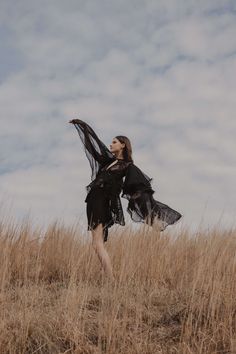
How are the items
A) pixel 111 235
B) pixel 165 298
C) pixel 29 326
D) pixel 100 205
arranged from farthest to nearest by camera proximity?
pixel 111 235, pixel 100 205, pixel 165 298, pixel 29 326

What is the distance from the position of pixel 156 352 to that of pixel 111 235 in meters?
4.06

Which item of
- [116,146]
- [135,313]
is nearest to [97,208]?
[116,146]

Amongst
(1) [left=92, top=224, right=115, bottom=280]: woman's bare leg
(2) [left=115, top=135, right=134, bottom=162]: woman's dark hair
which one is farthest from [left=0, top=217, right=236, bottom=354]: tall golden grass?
(2) [left=115, top=135, right=134, bottom=162]: woman's dark hair

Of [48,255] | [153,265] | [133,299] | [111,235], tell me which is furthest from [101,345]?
[111,235]

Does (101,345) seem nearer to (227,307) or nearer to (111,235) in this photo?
(227,307)

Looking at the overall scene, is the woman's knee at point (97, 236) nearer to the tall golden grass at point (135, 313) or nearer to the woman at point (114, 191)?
the woman at point (114, 191)

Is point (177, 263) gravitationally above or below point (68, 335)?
above

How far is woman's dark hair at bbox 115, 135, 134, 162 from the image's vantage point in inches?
263

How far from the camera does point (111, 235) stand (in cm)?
814

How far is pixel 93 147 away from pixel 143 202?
94 centimetres

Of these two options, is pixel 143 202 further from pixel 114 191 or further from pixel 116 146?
pixel 116 146

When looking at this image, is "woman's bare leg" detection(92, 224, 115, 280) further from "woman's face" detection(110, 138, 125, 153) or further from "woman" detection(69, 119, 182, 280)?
"woman's face" detection(110, 138, 125, 153)

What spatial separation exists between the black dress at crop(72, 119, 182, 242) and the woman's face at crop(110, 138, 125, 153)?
128 millimetres

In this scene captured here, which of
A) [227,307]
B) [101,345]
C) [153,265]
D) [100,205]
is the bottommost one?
[101,345]
